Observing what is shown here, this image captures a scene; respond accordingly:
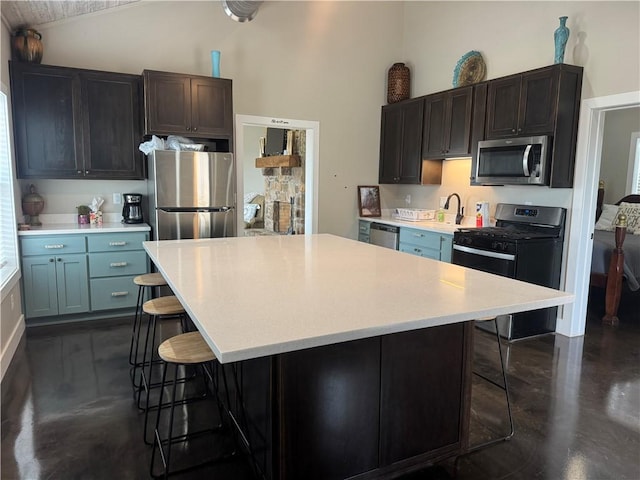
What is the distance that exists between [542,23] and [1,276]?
5041 millimetres

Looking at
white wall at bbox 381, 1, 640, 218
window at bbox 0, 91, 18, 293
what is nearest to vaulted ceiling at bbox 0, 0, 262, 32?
window at bbox 0, 91, 18, 293

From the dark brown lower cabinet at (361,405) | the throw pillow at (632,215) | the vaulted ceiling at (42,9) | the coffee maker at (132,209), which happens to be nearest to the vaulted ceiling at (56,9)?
the vaulted ceiling at (42,9)

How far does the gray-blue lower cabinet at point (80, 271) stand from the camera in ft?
12.7

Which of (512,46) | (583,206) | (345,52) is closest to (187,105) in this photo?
(345,52)

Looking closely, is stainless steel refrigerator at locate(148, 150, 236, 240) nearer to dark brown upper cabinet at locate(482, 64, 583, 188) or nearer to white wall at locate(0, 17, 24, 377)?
white wall at locate(0, 17, 24, 377)

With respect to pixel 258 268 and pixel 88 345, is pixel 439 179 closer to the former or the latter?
pixel 258 268

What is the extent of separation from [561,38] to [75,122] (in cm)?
434

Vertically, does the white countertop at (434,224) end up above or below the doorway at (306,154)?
below

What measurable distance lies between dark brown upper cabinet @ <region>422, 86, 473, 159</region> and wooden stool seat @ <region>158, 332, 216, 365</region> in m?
3.56

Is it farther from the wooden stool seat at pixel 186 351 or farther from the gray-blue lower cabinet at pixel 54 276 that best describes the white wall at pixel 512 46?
the gray-blue lower cabinet at pixel 54 276

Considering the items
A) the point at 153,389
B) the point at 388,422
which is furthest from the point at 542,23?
the point at 153,389

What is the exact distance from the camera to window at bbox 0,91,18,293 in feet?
11.8

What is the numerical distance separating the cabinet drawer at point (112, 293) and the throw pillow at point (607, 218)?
6066 mm

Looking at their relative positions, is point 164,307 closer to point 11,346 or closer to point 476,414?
point 11,346
